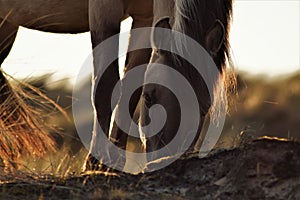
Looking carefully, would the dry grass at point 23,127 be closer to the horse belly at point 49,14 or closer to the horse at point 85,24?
the horse at point 85,24

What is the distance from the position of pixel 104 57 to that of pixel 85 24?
75cm

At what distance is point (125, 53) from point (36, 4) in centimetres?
82

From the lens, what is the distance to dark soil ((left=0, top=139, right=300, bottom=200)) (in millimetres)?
4316

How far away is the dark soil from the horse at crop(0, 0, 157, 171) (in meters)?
1.39

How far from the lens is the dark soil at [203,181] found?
432 cm

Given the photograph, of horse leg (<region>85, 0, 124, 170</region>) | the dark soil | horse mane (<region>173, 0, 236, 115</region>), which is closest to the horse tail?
horse leg (<region>85, 0, 124, 170</region>)

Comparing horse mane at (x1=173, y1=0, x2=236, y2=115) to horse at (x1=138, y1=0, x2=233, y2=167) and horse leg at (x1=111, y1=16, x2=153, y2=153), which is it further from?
horse leg at (x1=111, y1=16, x2=153, y2=153)

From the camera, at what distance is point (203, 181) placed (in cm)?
446

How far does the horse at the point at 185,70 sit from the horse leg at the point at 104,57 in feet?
1.36

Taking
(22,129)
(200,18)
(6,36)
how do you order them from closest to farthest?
(200,18) → (22,129) → (6,36)

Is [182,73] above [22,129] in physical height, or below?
above

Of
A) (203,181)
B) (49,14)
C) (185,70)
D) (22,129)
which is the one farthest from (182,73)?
(49,14)

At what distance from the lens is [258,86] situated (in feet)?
49.5

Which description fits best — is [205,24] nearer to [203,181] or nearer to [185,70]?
[185,70]
